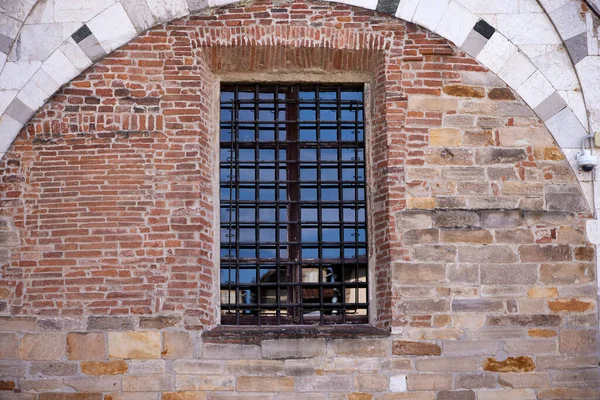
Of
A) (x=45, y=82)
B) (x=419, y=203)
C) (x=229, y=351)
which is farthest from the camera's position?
(x=45, y=82)

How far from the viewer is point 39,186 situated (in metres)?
7.72

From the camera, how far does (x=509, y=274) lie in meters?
7.65

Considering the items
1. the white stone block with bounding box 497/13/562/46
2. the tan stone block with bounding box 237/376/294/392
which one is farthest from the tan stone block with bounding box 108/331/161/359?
the white stone block with bounding box 497/13/562/46

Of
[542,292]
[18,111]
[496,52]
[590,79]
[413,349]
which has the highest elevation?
[496,52]

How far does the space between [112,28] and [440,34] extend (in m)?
2.73

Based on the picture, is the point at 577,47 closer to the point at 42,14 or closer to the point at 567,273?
the point at 567,273

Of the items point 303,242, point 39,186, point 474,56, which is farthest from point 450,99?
point 39,186

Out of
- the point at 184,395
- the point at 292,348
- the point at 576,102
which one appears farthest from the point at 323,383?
the point at 576,102

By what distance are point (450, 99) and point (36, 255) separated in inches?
141

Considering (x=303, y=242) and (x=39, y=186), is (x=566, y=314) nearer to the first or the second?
(x=303, y=242)

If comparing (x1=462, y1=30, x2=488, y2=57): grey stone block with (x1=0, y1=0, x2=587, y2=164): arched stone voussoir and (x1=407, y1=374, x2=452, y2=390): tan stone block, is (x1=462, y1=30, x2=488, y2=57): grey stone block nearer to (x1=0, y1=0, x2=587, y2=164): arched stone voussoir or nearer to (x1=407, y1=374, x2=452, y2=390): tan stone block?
(x1=0, y1=0, x2=587, y2=164): arched stone voussoir

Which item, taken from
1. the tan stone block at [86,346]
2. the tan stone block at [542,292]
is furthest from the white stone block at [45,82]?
the tan stone block at [542,292]

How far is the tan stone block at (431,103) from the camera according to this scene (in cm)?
792

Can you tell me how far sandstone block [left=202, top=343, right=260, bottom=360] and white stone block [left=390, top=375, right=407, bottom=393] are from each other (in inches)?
42.0
